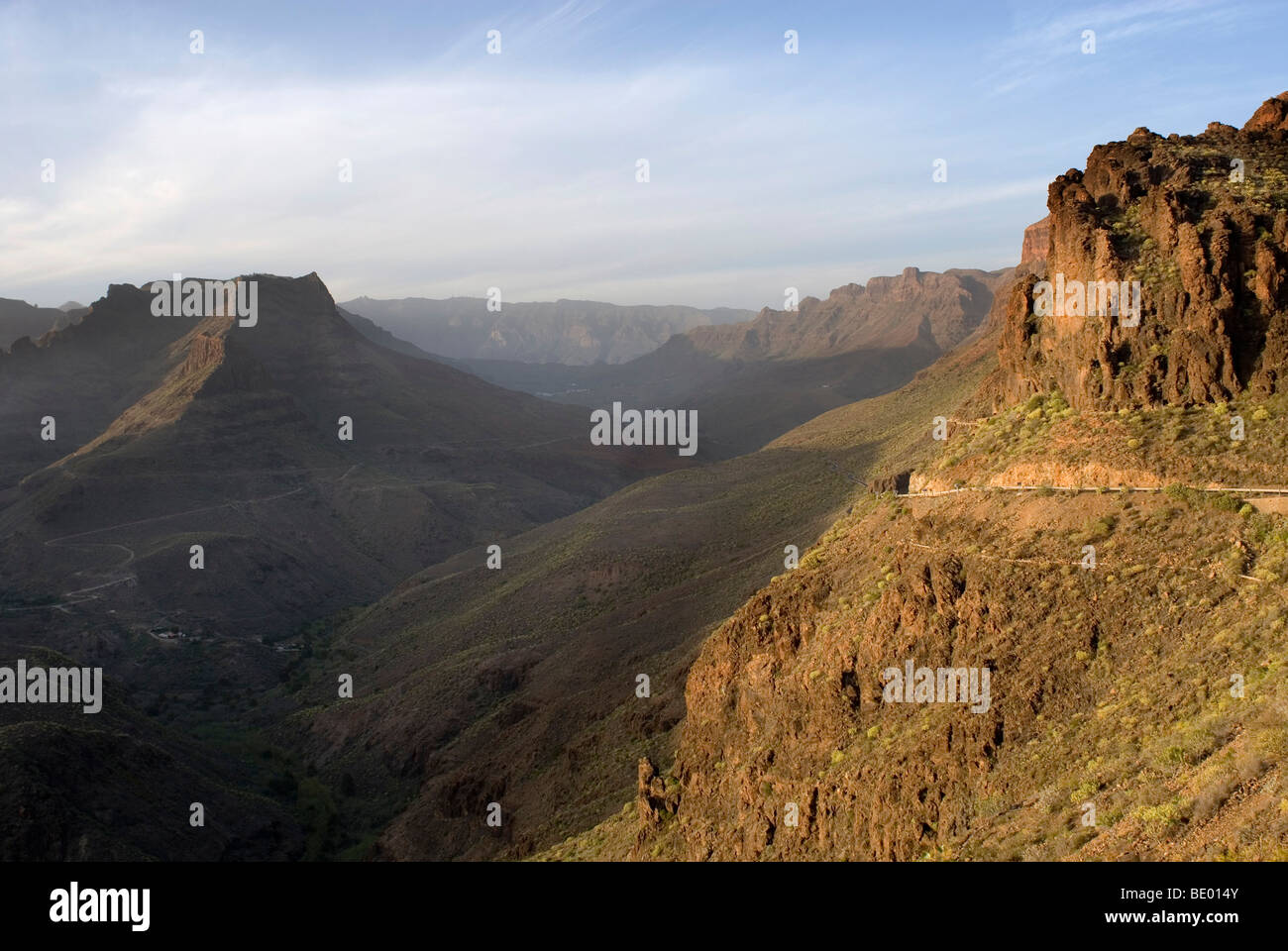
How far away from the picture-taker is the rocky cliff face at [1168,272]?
882 inches

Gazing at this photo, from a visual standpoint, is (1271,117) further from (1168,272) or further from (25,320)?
(25,320)

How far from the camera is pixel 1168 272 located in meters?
24.0

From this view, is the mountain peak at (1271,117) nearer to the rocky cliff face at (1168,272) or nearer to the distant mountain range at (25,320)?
the rocky cliff face at (1168,272)

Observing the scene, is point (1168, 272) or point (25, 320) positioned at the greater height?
point (25, 320)

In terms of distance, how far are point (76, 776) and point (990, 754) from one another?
3068 centimetres

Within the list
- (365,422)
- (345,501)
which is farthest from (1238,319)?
(365,422)

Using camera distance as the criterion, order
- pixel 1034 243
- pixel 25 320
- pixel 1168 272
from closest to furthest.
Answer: pixel 1168 272, pixel 1034 243, pixel 25 320

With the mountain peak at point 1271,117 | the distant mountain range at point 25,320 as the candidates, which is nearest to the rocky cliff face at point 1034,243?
the mountain peak at point 1271,117

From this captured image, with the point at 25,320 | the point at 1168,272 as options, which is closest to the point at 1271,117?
the point at 1168,272

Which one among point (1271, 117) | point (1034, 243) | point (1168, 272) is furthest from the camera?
point (1034, 243)

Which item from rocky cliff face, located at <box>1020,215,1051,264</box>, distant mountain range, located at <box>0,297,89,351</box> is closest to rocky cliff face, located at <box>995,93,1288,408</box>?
rocky cliff face, located at <box>1020,215,1051,264</box>

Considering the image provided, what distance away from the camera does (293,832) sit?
130 ft

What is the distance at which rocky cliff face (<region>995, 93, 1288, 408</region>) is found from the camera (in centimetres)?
2241

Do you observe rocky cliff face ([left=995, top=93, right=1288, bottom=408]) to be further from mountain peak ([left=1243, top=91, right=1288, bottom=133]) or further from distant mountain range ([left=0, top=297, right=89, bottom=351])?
distant mountain range ([left=0, top=297, right=89, bottom=351])
